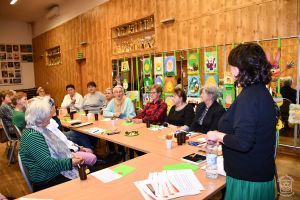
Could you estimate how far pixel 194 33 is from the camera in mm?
5242

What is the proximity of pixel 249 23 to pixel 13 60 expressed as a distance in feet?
37.3

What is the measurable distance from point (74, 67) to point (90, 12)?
2310 mm

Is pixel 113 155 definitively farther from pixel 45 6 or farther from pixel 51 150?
pixel 45 6

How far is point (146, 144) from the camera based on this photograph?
264 cm

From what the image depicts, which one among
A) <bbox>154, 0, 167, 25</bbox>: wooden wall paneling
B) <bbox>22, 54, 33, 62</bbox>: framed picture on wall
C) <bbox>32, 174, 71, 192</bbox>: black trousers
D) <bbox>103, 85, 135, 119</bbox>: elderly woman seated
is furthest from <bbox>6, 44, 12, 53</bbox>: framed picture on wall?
<bbox>32, 174, 71, 192</bbox>: black trousers

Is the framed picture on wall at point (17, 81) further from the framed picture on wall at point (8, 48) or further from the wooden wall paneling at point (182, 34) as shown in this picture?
the wooden wall paneling at point (182, 34)

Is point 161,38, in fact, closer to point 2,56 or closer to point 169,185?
point 169,185

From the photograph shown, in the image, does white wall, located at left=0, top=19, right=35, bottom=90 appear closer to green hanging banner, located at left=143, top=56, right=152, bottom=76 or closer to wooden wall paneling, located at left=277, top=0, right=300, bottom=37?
green hanging banner, located at left=143, top=56, right=152, bottom=76

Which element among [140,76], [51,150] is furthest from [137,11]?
[51,150]

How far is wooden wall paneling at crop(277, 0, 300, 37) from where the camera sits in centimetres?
389

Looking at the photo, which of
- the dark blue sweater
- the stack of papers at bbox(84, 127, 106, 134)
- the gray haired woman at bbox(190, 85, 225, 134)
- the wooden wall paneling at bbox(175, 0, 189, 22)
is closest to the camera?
the dark blue sweater

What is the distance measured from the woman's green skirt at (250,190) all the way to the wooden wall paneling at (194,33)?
409 cm

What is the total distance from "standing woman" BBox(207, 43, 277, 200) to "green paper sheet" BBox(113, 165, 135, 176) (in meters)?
0.80

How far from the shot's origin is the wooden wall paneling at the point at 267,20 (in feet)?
13.4
